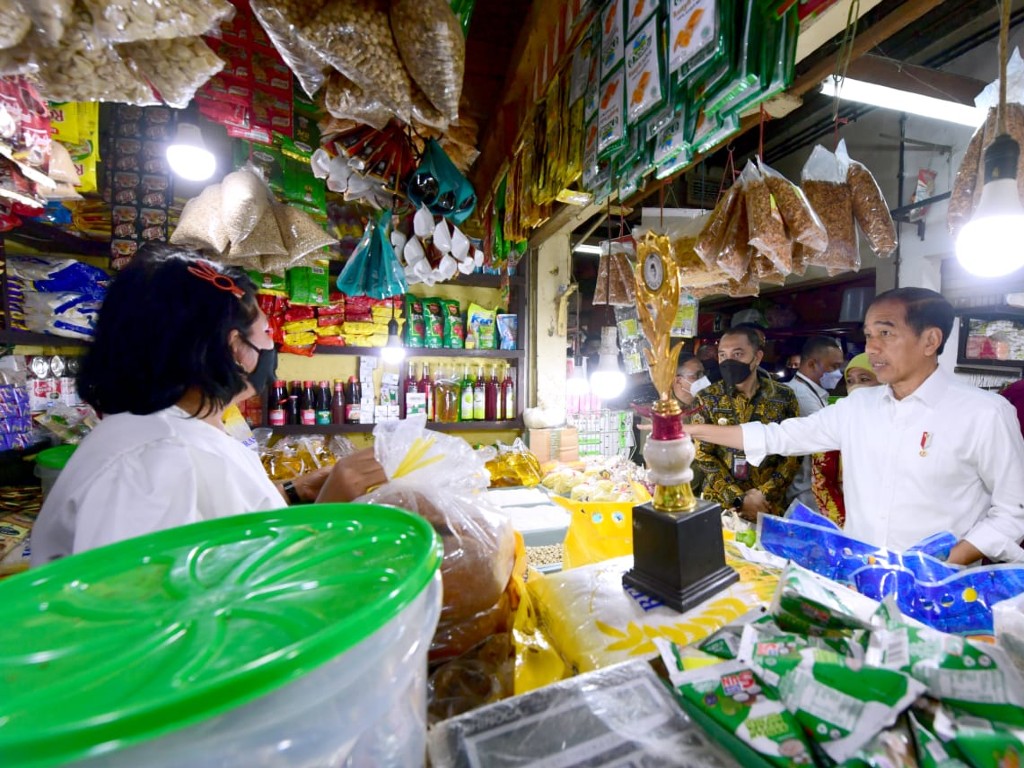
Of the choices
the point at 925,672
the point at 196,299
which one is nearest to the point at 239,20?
the point at 196,299

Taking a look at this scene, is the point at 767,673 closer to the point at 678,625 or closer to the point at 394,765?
the point at 678,625

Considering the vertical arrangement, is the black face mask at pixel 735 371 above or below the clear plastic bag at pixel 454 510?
above

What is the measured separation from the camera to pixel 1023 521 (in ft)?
5.12

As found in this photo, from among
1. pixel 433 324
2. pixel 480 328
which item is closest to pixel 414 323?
pixel 433 324

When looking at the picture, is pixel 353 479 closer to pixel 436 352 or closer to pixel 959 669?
pixel 959 669

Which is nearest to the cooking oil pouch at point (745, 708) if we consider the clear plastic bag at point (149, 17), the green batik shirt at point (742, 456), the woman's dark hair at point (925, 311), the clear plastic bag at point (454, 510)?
the clear plastic bag at point (454, 510)

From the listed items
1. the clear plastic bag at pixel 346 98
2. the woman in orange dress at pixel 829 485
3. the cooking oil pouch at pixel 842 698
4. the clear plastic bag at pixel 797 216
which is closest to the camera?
the cooking oil pouch at pixel 842 698

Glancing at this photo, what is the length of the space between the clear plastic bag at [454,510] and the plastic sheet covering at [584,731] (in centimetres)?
24

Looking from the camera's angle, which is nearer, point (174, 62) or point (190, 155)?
point (174, 62)

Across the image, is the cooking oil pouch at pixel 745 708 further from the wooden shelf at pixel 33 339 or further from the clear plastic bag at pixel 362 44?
the wooden shelf at pixel 33 339

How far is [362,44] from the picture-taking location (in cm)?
136

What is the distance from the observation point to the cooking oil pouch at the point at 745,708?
1.53 feet

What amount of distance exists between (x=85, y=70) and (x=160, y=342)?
2.26 ft

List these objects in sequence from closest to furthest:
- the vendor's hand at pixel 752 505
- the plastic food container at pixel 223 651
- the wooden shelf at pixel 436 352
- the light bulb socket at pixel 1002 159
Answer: the plastic food container at pixel 223 651, the light bulb socket at pixel 1002 159, the vendor's hand at pixel 752 505, the wooden shelf at pixel 436 352
